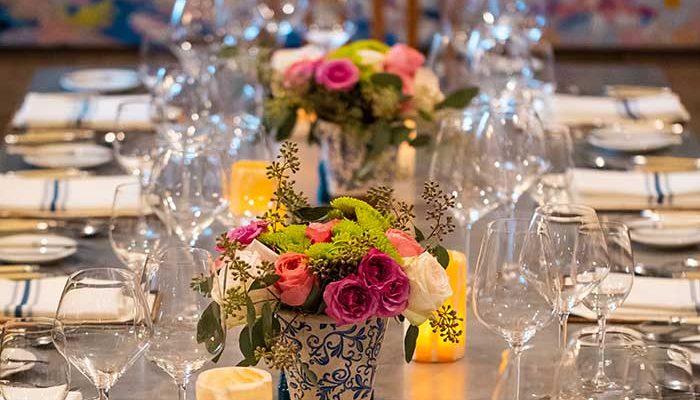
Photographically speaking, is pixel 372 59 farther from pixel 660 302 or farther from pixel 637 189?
pixel 660 302

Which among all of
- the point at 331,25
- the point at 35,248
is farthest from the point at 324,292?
the point at 331,25

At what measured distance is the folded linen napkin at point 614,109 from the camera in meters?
3.15

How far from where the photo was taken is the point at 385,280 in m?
1.37

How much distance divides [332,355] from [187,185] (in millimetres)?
708

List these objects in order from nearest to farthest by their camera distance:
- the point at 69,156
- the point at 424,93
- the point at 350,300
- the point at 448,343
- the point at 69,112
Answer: the point at 350,300
the point at 448,343
the point at 424,93
the point at 69,156
the point at 69,112

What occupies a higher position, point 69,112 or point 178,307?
point 69,112

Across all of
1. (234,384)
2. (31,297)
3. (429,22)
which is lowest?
(234,384)

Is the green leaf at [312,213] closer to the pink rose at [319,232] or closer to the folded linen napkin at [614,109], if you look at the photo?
the pink rose at [319,232]

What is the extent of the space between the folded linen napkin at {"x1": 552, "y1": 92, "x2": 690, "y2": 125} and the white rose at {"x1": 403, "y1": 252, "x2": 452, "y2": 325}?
1790 mm

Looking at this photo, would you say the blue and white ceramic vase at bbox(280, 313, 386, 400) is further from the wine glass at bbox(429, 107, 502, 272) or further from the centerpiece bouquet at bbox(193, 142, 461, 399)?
the wine glass at bbox(429, 107, 502, 272)

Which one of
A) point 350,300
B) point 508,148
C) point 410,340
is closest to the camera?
point 350,300

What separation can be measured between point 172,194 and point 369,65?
1.70 ft

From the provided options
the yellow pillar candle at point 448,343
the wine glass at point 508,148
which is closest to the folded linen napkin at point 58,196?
the wine glass at point 508,148

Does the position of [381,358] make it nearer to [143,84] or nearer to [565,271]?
[565,271]
